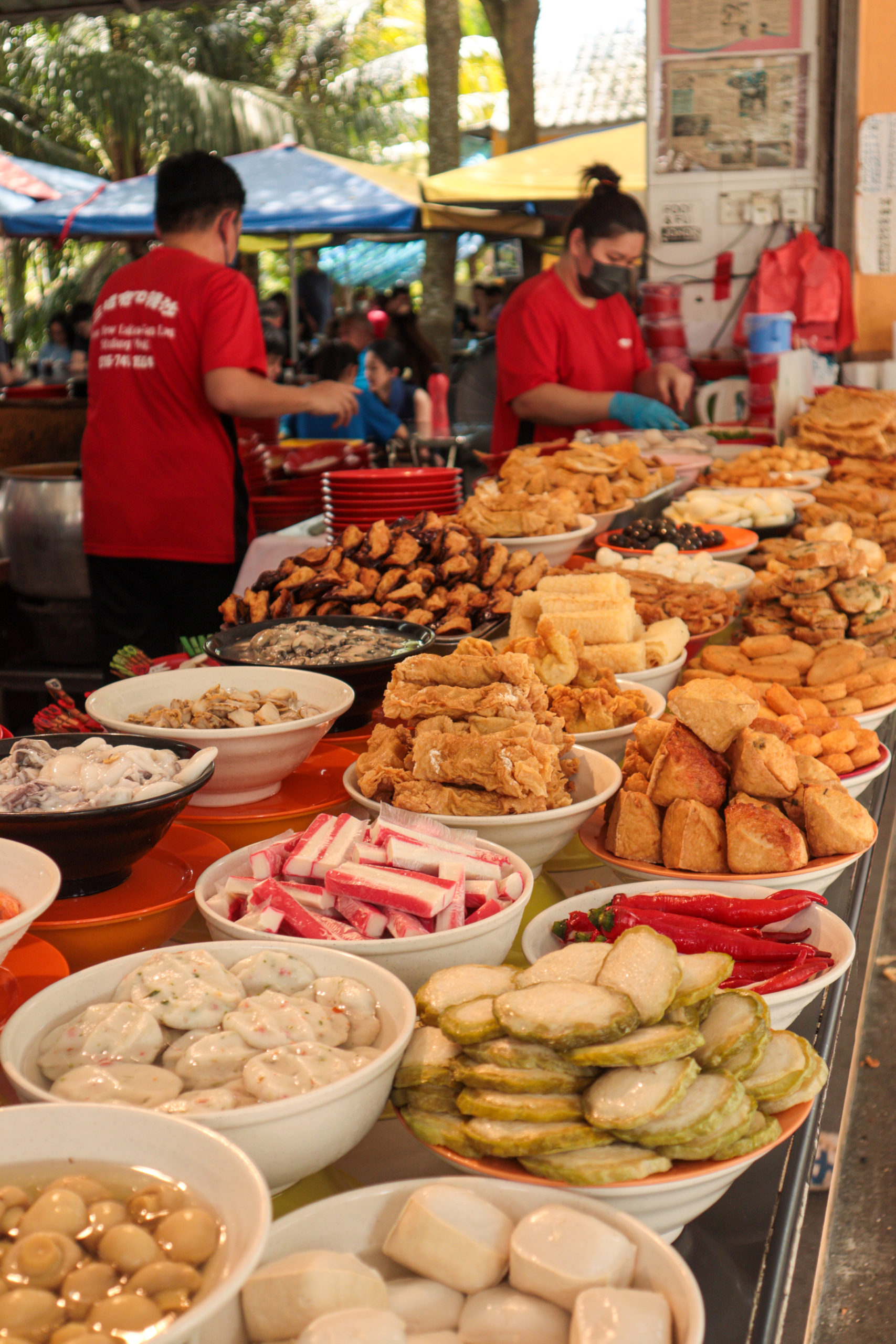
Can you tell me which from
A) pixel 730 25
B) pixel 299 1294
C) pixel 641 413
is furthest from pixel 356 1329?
pixel 730 25

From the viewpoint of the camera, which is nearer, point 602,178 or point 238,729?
point 238,729

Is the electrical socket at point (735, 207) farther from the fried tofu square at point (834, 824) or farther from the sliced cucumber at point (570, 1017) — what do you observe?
the sliced cucumber at point (570, 1017)

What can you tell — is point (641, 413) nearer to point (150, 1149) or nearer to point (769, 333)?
point (769, 333)

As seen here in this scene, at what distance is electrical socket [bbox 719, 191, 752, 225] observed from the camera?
6227mm

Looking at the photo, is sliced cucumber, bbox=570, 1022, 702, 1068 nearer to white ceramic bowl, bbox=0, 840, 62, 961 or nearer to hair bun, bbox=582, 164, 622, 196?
white ceramic bowl, bbox=0, 840, 62, 961

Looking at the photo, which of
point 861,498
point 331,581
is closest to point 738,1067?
point 331,581

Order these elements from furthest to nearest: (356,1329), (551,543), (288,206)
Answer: (288,206) < (551,543) < (356,1329)

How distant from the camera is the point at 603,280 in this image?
4930mm

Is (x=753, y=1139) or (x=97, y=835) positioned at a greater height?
(x=97, y=835)

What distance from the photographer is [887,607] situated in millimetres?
2559

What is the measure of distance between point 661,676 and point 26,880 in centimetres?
128

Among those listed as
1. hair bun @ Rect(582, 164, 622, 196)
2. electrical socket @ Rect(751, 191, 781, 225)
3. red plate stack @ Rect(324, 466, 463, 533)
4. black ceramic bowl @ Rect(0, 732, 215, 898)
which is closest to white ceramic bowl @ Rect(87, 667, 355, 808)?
black ceramic bowl @ Rect(0, 732, 215, 898)

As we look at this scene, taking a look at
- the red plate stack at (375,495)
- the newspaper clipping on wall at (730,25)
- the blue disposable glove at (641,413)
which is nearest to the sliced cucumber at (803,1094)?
the red plate stack at (375,495)

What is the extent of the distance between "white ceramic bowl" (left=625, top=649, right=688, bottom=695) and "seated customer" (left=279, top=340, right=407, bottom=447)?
5.72 metres
